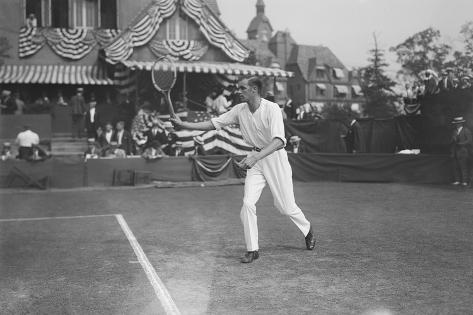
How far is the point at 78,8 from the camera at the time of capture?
91.1ft

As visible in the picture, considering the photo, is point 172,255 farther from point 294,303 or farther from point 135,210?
point 135,210

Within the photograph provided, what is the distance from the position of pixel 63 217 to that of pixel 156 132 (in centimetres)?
854

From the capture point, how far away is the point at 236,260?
7.27 metres

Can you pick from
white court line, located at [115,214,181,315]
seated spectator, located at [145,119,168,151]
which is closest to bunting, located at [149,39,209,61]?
seated spectator, located at [145,119,168,151]

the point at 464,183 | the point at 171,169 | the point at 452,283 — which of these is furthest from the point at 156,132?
the point at 452,283

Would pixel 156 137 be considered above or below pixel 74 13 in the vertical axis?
below

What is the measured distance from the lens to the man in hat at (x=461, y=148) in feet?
54.7

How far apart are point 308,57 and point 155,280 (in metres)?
75.1

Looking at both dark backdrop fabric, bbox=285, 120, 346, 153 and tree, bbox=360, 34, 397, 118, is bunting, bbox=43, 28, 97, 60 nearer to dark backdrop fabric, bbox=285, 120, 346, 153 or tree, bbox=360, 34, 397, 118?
dark backdrop fabric, bbox=285, 120, 346, 153

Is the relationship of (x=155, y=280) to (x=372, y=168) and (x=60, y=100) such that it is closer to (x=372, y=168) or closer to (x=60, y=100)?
(x=372, y=168)

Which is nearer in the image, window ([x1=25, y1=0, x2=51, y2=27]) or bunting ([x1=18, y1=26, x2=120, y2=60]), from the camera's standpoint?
bunting ([x1=18, y1=26, x2=120, y2=60])

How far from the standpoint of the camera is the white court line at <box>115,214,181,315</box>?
5234 mm

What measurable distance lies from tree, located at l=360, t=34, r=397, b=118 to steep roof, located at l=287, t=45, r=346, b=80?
1789 centimetres

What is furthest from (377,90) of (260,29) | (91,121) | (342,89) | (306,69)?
(342,89)
